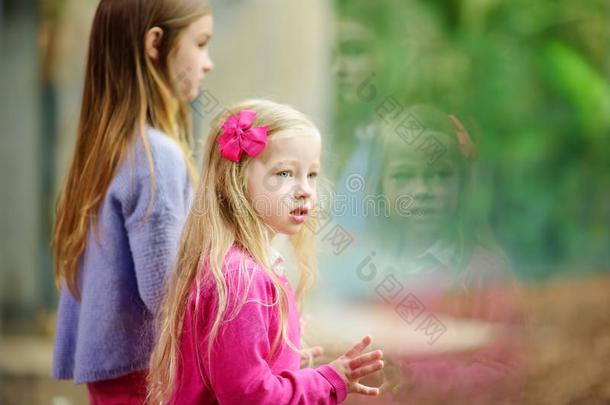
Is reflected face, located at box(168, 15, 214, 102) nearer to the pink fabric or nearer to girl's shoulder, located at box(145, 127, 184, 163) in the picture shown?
girl's shoulder, located at box(145, 127, 184, 163)

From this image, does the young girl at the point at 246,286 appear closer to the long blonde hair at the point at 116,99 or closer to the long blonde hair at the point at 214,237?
the long blonde hair at the point at 214,237

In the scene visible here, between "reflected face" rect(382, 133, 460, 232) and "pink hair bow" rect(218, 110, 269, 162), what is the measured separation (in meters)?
0.27

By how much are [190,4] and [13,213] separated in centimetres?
191

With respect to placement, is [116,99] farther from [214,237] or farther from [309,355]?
[309,355]

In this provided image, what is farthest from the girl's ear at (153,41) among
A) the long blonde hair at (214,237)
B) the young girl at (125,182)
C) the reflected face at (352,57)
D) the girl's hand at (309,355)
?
the reflected face at (352,57)

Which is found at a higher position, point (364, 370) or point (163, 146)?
point (163, 146)

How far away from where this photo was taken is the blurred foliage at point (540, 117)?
12.8 ft

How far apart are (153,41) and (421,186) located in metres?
0.40

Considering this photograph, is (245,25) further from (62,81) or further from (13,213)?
(13,213)

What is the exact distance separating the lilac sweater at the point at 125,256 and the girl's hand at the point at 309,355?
0.64 feet

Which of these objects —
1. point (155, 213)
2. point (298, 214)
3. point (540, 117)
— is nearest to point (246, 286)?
point (298, 214)

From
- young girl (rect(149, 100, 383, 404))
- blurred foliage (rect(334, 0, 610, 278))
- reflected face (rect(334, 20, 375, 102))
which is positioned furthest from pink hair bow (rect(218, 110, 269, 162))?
blurred foliage (rect(334, 0, 610, 278))

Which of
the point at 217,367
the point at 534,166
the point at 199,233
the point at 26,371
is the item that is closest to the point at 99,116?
the point at 199,233

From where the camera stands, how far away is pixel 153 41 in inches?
52.0
